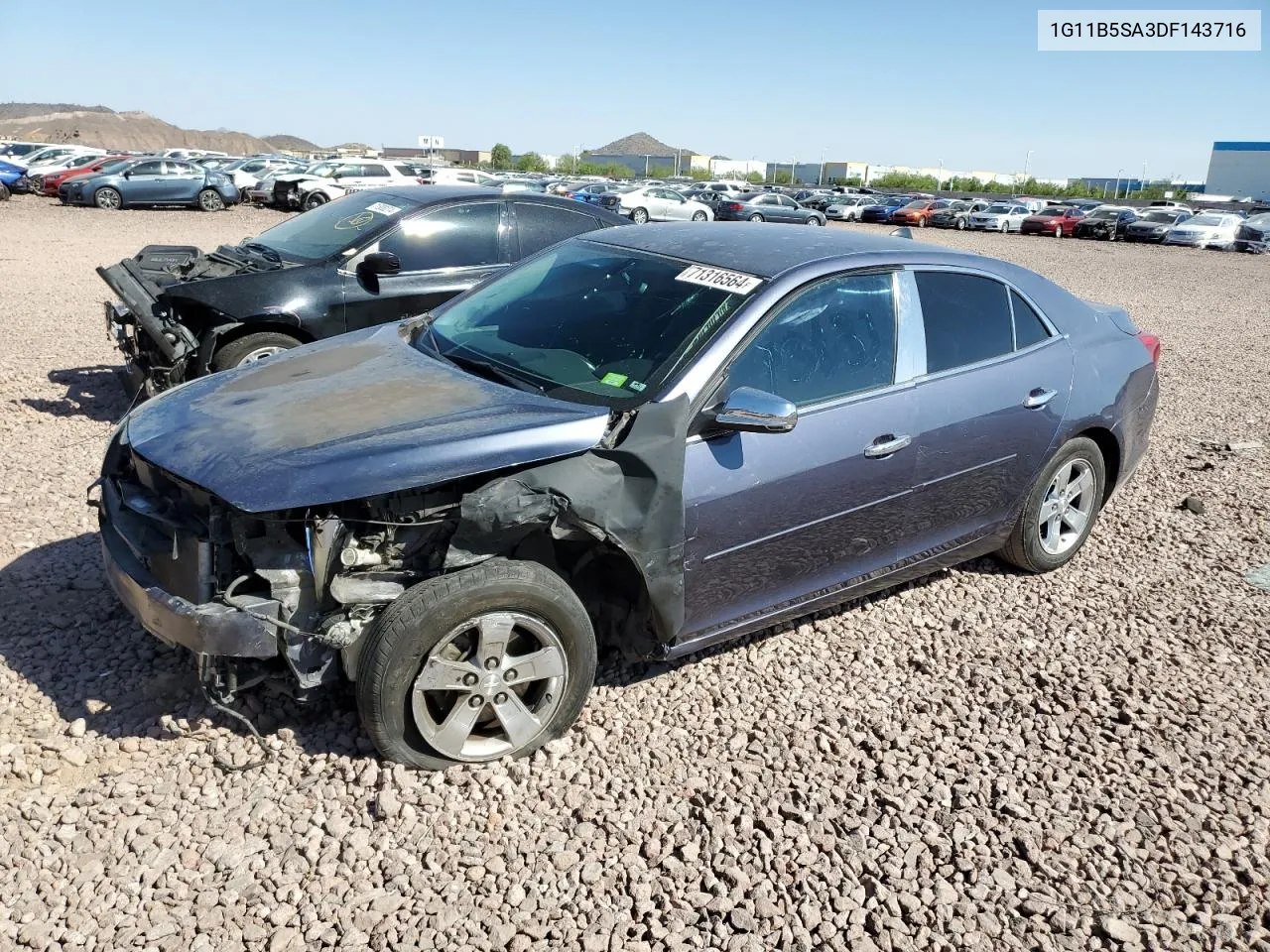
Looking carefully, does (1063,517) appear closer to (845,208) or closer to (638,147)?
(845,208)

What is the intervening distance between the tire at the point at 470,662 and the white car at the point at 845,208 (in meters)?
39.9

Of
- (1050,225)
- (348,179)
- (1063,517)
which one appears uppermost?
(348,179)

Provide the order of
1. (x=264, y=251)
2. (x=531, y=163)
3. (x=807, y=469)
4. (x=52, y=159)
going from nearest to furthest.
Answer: (x=807, y=469), (x=264, y=251), (x=52, y=159), (x=531, y=163)

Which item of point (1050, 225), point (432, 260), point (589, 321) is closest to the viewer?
point (589, 321)

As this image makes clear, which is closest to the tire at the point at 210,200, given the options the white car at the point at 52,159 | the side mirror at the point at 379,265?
the white car at the point at 52,159

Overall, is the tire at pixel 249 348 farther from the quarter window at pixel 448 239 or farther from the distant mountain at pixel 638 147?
the distant mountain at pixel 638 147

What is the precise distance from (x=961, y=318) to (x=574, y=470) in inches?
82.2

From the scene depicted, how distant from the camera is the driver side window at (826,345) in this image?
3596 millimetres

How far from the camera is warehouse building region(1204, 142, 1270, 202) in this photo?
272ft

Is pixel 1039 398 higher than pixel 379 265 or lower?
lower

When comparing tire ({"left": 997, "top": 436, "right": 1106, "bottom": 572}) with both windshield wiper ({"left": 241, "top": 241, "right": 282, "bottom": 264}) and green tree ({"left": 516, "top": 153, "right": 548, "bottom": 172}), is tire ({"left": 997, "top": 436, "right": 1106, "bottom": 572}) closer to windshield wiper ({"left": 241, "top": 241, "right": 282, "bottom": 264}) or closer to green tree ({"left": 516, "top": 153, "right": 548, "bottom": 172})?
windshield wiper ({"left": 241, "top": 241, "right": 282, "bottom": 264})

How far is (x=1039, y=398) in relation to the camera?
445 cm

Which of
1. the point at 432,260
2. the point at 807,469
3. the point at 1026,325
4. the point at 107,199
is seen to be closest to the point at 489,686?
the point at 807,469

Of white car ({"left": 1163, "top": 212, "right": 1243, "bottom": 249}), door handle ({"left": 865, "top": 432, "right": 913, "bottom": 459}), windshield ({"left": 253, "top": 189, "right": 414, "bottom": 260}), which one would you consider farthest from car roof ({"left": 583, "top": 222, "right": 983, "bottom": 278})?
white car ({"left": 1163, "top": 212, "right": 1243, "bottom": 249})
